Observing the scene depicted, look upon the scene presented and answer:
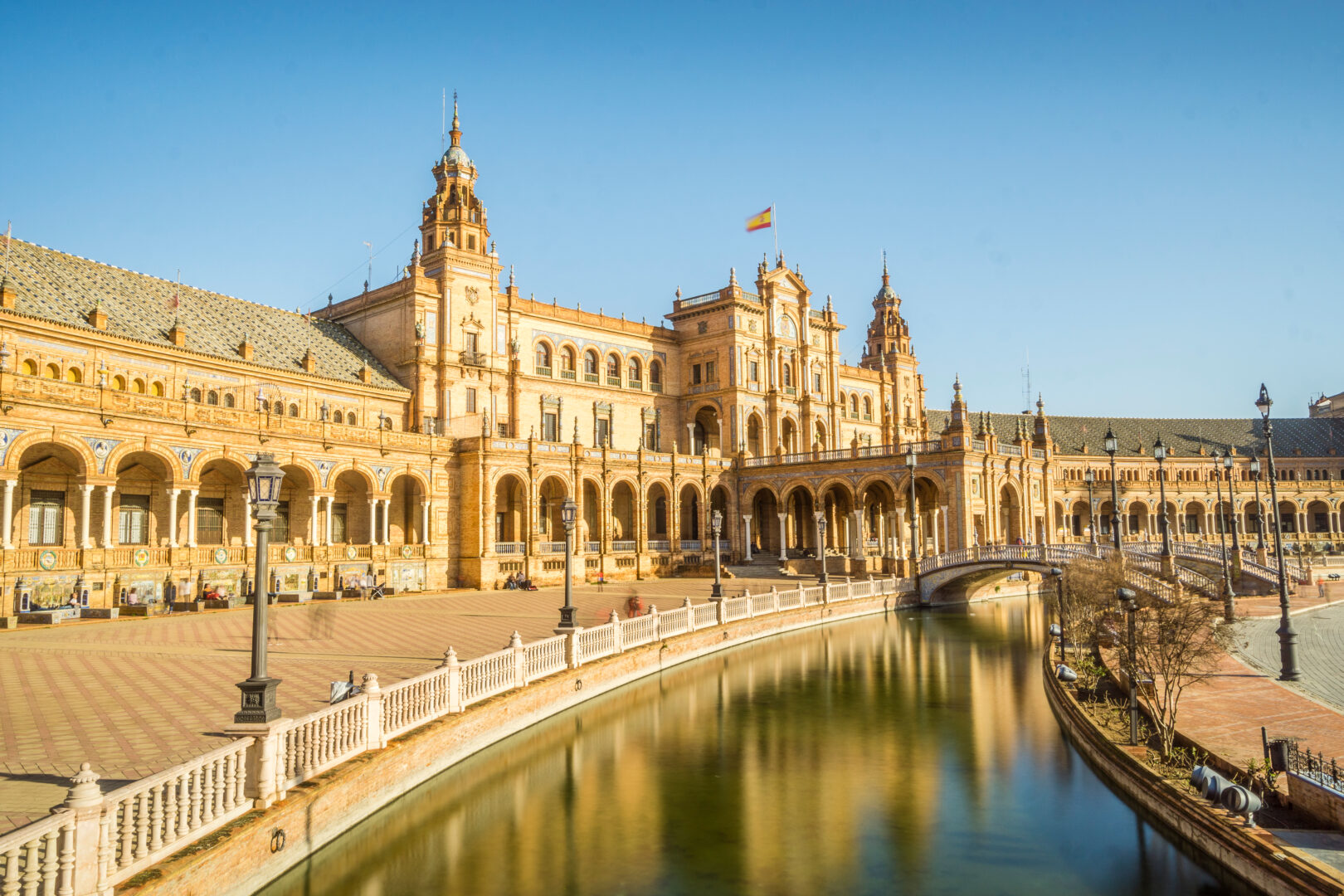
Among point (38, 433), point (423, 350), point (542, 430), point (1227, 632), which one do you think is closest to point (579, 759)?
point (1227, 632)

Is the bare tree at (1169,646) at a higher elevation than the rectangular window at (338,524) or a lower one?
lower

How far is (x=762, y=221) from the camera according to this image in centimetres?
5916

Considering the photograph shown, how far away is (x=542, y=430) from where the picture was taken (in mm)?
53844

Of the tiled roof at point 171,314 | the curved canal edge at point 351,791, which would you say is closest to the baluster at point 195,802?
the curved canal edge at point 351,791

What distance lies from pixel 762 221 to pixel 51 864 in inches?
2221

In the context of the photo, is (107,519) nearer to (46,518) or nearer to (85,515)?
(85,515)

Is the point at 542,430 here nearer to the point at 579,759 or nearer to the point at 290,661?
the point at 290,661

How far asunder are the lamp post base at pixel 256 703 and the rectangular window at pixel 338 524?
32.4 m

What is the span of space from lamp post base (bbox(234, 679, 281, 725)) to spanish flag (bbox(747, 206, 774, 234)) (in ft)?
174

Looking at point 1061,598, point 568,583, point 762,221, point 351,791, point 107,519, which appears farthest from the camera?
point 762,221

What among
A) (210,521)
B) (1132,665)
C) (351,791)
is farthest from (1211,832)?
(210,521)

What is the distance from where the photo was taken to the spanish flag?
194 feet

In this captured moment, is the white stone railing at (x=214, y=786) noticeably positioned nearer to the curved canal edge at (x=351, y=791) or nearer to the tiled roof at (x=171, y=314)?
the curved canal edge at (x=351, y=791)

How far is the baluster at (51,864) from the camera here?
22.5ft
